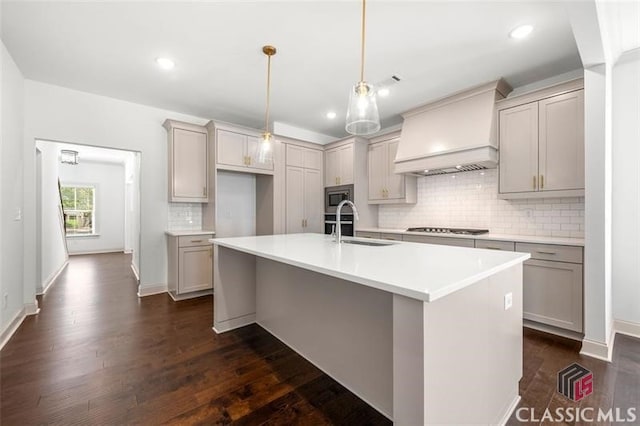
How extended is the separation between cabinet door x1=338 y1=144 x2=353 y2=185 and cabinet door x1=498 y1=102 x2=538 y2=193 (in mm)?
2133

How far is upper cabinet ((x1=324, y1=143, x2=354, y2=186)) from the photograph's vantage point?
15.3 ft

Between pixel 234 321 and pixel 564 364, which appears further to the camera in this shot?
pixel 234 321

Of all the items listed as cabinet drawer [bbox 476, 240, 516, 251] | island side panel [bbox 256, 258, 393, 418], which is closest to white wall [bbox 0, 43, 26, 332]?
island side panel [bbox 256, 258, 393, 418]

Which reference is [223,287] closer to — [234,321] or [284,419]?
[234,321]

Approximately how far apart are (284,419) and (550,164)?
3264 mm

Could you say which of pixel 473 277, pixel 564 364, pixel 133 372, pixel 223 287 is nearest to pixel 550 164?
pixel 564 364

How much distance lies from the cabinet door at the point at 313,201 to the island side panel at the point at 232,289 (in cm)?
210

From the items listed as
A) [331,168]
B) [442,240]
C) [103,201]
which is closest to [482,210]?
[442,240]

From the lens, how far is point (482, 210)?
3580mm

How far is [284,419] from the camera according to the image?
5.18 ft

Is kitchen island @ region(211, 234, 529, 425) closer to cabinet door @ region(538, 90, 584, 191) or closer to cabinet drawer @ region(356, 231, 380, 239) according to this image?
cabinet door @ region(538, 90, 584, 191)

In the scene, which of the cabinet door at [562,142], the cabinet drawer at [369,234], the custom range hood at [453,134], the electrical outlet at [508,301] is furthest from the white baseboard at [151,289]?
the cabinet door at [562,142]

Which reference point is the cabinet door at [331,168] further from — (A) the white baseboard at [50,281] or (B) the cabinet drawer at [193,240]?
(A) the white baseboard at [50,281]

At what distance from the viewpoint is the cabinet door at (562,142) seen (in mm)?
2631
